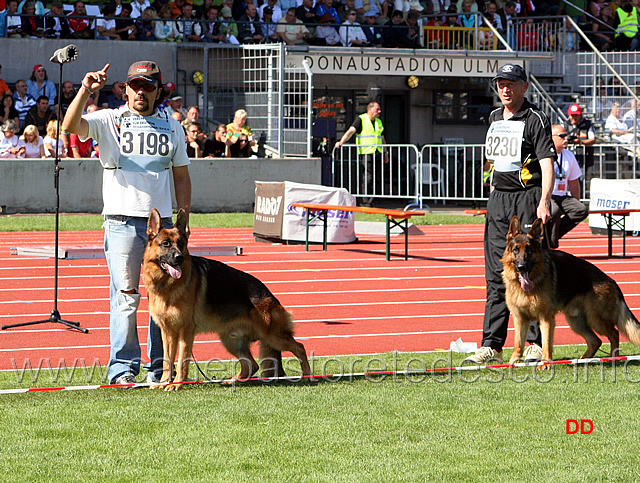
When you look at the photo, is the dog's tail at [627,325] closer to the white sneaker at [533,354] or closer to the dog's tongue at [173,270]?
the white sneaker at [533,354]

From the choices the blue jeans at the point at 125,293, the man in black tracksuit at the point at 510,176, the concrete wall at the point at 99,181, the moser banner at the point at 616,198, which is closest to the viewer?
the blue jeans at the point at 125,293

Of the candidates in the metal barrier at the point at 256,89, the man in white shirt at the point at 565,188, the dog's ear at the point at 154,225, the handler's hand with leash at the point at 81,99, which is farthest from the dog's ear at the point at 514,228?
the metal barrier at the point at 256,89

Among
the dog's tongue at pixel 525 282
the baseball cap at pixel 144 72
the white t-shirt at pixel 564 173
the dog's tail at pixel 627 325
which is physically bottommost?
the dog's tail at pixel 627 325

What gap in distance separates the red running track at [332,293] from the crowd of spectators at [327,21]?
28.9ft

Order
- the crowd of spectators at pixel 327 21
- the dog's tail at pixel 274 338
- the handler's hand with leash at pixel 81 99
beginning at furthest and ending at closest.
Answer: the crowd of spectators at pixel 327 21 < the dog's tail at pixel 274 338 < the handler's hand with leash at pixel 81 99

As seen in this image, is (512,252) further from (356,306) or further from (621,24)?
(621,24)

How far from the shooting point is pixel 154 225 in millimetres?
7246

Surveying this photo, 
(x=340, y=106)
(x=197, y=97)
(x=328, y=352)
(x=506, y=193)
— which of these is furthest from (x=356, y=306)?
(x=340, y=106)

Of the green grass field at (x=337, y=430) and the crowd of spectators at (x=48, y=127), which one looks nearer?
the green grass field at (x=337, y=430)

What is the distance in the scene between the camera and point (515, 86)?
8.52m

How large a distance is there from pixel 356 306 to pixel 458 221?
10.8 metres

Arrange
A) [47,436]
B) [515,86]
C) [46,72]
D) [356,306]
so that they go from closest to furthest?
[47,436], [515,86], [356,306], [46,72]

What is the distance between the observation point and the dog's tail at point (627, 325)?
836 cm

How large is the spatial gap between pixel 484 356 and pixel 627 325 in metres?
1.15
